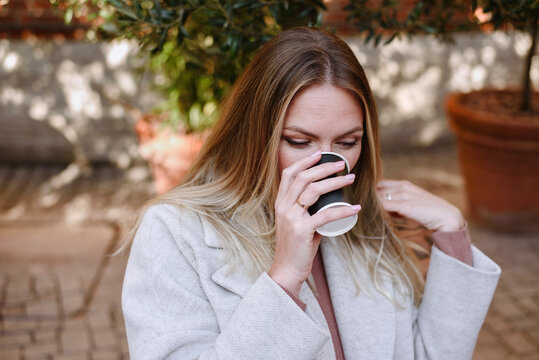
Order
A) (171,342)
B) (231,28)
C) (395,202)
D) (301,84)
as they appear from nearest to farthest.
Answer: (171,342) < (301,84) < (395,202) < (231,28)

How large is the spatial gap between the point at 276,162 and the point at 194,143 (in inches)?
107

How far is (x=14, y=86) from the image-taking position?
5707 mm

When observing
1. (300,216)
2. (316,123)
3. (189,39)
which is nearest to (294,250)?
(300,216)

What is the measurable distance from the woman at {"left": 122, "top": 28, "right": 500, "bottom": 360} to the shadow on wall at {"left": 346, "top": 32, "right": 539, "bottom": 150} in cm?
452

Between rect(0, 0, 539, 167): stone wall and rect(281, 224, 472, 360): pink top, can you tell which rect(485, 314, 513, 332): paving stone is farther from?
rect(0, 0, 539, 167): stone wall

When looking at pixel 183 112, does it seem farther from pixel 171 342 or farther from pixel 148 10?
pixel 171 342

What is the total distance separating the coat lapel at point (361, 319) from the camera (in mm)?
1819

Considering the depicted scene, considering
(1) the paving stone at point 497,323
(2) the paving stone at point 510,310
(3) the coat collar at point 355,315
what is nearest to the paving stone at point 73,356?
(3) the coat collar at point 355,315

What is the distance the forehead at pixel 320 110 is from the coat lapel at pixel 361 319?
55cm

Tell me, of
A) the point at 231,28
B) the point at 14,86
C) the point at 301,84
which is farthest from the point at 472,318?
the point at 14,86

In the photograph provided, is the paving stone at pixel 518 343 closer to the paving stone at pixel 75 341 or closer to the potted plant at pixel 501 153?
the potted plant at pixel 501 153

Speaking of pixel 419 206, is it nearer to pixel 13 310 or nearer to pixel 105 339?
pixel 105 339

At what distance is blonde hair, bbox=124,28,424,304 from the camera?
5.60ft

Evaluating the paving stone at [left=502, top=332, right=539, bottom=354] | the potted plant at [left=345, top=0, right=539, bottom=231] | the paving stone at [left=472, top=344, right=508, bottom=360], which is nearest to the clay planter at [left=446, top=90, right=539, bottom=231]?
the potted plant at [left=345, top=0, right=539, bottom=231]
